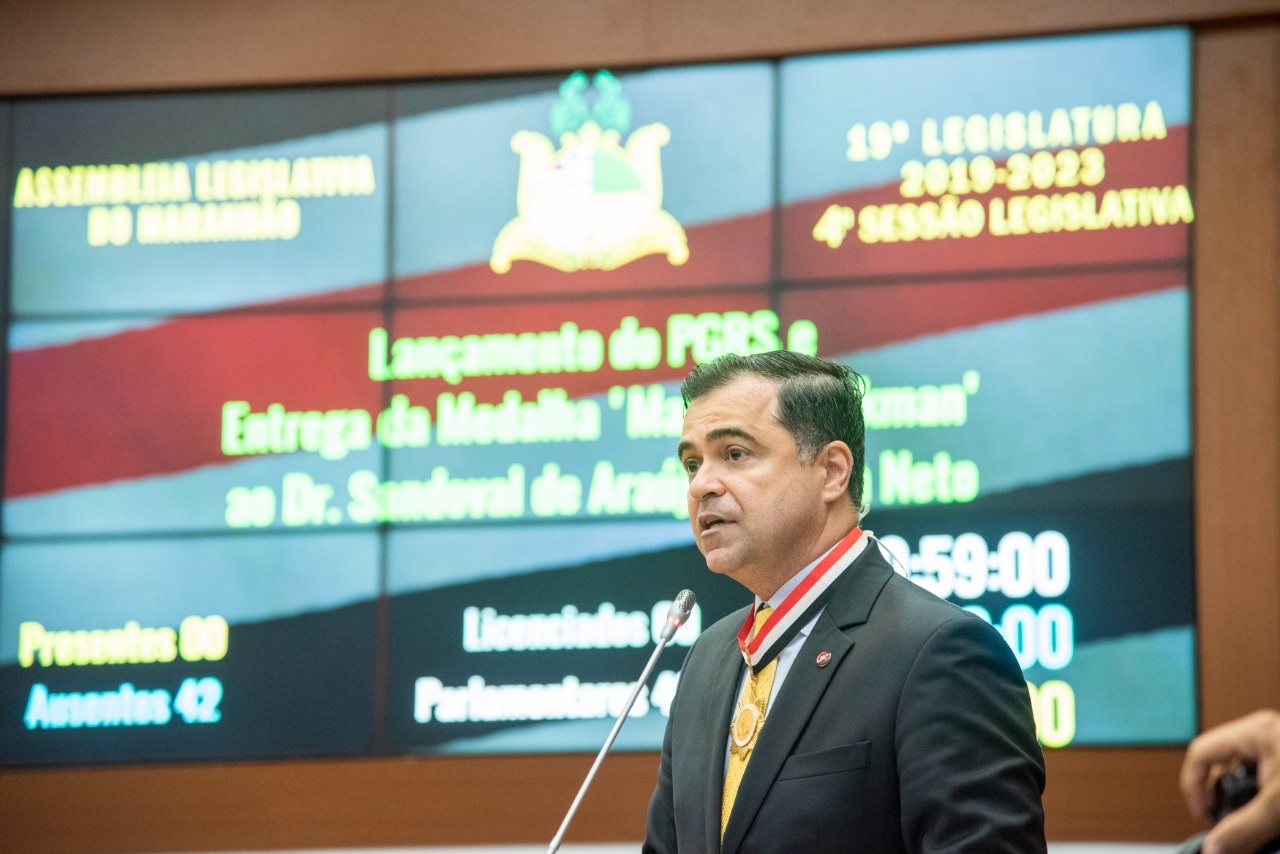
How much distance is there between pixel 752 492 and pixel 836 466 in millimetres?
145

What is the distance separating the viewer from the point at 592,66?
167 inches

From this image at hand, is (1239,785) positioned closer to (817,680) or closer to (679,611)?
(817,680)

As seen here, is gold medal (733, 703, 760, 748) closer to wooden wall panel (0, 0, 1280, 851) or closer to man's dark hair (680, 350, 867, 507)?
man's dark hair (680, 350, 867, 507)

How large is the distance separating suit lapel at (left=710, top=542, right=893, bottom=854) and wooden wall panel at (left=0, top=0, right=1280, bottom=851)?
2038 mm

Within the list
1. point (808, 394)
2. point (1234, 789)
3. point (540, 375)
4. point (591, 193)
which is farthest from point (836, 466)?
point (591, 193)

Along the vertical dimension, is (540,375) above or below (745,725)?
above

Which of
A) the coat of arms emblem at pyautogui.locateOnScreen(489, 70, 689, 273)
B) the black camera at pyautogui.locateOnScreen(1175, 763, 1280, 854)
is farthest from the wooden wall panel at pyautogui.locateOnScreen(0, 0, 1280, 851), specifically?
the black camera at pyautogui.locateOnScreen(1175, 763, 1280, 854)

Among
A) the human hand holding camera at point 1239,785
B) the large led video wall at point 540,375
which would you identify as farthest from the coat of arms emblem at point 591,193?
the human hand holding camera at point 1239,785

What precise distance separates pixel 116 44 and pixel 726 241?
202cm

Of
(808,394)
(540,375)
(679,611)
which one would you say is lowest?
(679,611)

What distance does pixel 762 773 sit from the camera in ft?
6.18

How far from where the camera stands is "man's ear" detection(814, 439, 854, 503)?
2152mm

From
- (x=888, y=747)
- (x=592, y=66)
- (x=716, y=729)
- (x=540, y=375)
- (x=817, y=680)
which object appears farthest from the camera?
(x=592, y=66)

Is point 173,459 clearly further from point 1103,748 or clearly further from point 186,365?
point 1103,748
